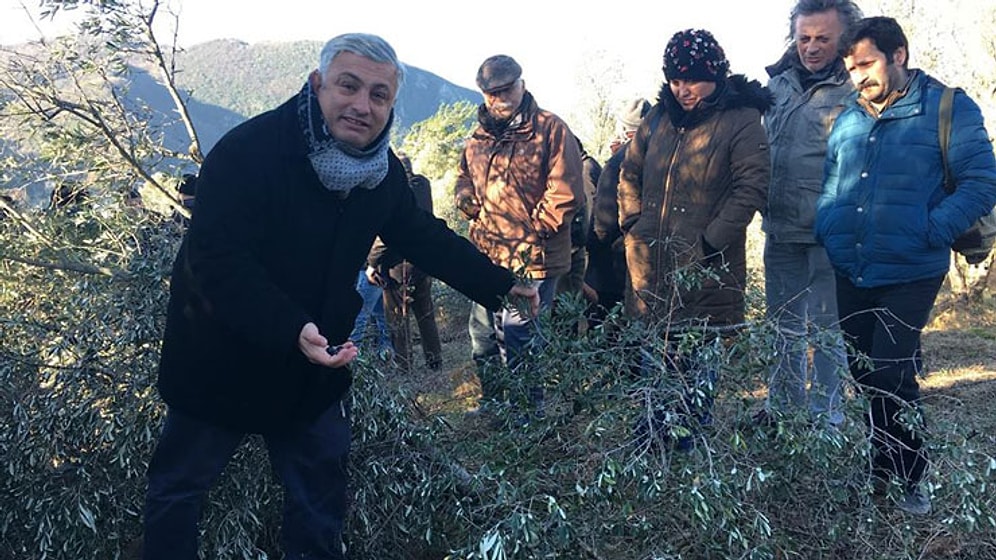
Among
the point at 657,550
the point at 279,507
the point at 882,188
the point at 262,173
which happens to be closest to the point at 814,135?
the point at 882,188

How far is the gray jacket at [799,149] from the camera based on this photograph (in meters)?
3.95

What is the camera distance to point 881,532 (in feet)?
9.55

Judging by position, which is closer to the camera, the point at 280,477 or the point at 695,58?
the point at 280,477

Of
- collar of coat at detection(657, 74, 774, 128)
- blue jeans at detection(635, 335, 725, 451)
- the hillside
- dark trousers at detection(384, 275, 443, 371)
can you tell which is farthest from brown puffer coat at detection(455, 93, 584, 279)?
the hillside

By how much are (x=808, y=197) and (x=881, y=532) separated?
5.66 ft

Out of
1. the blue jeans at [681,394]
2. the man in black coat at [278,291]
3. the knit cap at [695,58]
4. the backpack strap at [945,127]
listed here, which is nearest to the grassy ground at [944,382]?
the blue jeans at [681,394]

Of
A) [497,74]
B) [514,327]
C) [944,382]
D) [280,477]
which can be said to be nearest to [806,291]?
[514,327]

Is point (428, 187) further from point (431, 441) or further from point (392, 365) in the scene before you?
point (431, 441)

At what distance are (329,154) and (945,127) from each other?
7.90 feet

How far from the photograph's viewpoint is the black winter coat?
7.70 ft

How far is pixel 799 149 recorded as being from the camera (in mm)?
4020

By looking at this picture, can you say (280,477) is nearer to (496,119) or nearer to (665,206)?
(665,206)

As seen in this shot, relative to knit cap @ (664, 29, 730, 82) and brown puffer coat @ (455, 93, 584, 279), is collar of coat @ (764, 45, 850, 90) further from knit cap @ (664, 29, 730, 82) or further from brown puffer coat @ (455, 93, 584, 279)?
brown puffer coat @ (455, 93, 584, 279)

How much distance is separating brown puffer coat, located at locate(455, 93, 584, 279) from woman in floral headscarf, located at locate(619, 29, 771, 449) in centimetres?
74
